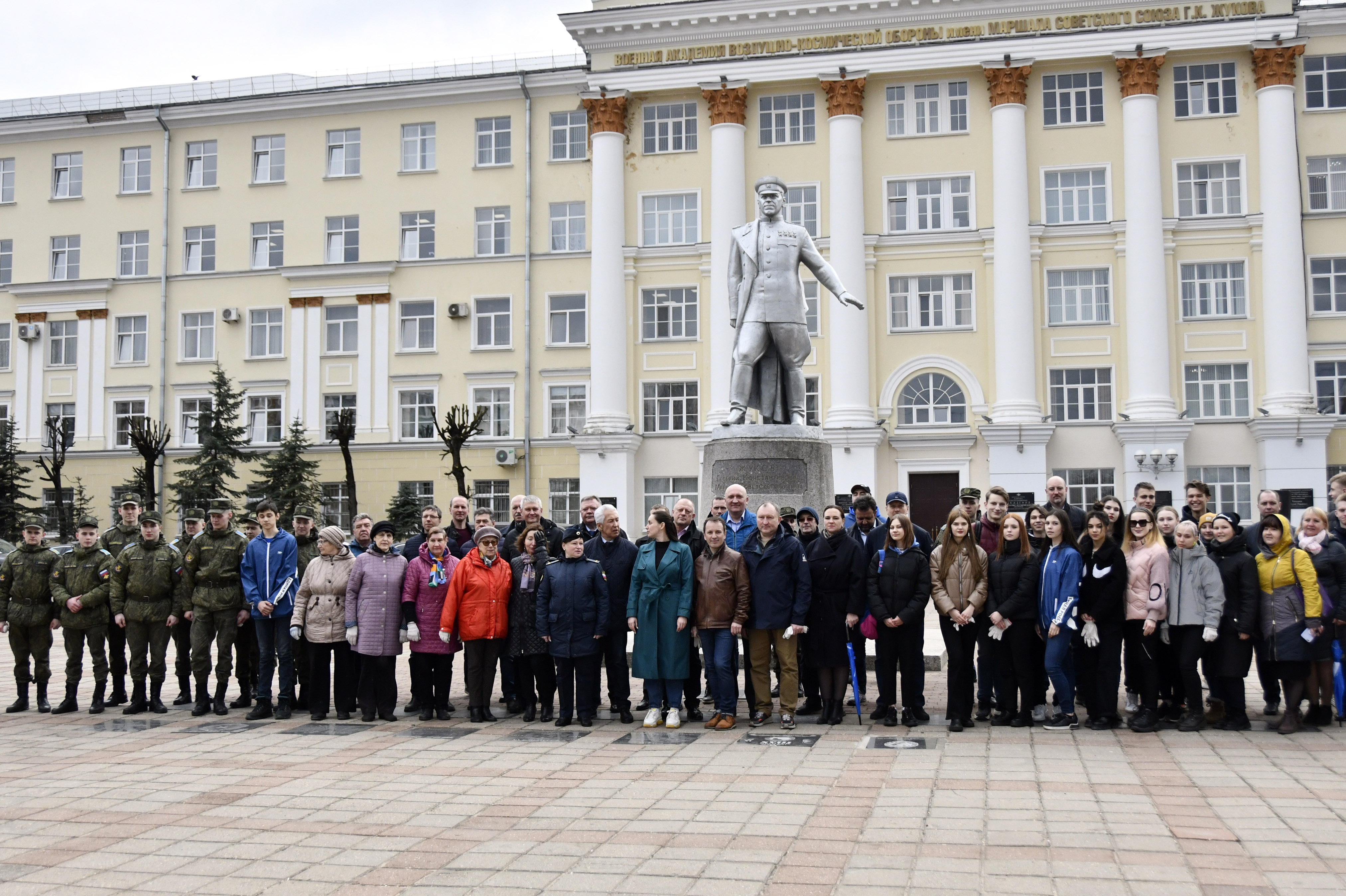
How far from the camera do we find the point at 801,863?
5.82 metres

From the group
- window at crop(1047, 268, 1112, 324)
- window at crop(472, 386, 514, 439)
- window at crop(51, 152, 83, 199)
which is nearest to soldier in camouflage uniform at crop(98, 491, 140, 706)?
window at crop(472, 386, 514, 439)

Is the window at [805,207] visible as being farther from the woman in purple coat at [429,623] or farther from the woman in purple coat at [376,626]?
the woman in purple coat at [376,626]

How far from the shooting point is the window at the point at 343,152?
37.4 meters

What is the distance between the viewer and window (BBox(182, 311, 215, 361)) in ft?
125

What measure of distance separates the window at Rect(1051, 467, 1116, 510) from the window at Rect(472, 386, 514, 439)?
15325 mm

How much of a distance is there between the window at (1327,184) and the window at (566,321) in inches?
785

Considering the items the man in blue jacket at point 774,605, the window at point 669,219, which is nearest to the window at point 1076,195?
the window at point 669,219

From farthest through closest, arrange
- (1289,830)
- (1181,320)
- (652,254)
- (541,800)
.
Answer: (652,254) → (1181,320) → (541,800) → (1289,830)

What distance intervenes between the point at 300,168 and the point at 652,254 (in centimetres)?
1144

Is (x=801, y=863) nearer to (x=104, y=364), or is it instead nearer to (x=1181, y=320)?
(x=1181, y=320)

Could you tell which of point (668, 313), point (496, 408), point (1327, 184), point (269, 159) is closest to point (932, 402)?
point (668, 313)

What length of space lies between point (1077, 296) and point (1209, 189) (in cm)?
440

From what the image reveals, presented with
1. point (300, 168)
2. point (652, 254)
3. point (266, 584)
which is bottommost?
point (266, 584)

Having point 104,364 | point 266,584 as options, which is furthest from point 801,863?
point 104,364
